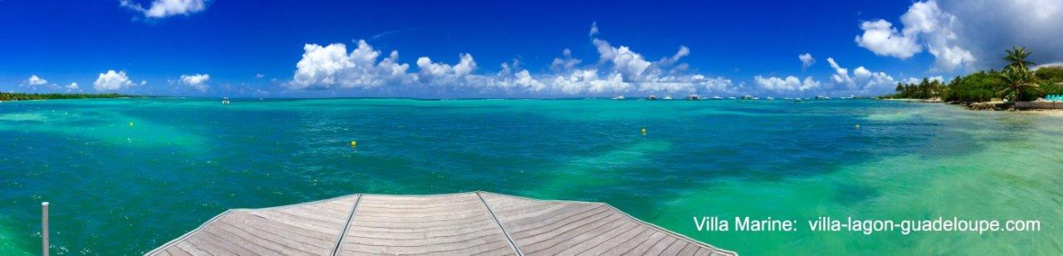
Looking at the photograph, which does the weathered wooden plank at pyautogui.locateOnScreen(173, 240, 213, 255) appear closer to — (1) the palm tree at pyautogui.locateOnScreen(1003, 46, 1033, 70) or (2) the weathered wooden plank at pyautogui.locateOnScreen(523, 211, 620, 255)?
(2) the weathered wooden plank at pyautogui.locateOnScreen(523, 211, 620, 255)

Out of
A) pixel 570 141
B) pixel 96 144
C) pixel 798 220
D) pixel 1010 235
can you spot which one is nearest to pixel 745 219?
pixel 798 220

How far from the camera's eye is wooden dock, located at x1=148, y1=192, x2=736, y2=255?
883cm

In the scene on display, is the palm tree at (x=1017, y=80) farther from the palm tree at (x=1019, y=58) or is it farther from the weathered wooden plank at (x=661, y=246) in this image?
the weathered wooden plank at (x=661, y=246)

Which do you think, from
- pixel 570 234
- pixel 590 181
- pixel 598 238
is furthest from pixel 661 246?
pixel 590 181

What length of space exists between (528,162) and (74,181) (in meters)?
20.2

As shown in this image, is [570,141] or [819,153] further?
[570,141]

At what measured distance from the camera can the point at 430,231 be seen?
32.1ft

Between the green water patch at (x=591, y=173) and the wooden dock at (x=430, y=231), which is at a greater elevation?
the wooden dock at (x=430, y=231)

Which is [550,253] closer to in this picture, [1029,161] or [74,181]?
[74,181]

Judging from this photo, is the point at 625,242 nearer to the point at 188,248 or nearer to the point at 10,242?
the point at 188,248

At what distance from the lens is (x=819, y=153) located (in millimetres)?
31781

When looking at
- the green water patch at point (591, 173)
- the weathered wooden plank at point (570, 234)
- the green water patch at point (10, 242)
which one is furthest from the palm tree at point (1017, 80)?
the green water patch at point (10, 242)

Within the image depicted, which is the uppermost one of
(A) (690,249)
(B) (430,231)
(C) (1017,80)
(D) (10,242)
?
(C) (1017,80)

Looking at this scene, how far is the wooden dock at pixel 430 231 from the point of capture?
8828mm
